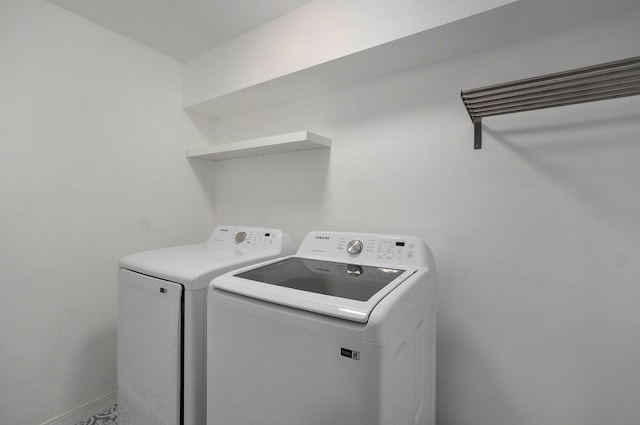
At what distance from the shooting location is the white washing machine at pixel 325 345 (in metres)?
0.77

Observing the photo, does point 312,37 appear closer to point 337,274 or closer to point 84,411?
point 337,274

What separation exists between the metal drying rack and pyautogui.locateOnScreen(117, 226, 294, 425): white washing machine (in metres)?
1.28

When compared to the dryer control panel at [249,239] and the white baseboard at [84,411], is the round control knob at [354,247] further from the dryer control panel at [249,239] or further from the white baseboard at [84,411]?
the white baseboard at [84,411]

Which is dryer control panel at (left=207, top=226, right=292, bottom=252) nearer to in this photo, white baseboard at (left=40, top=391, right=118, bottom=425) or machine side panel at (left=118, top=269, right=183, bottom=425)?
machine side panel at (left=118, top=269, right=183, bottom=425)

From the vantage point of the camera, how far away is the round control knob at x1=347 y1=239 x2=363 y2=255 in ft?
4.75

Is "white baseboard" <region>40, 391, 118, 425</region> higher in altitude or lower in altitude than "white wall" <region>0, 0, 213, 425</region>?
lower

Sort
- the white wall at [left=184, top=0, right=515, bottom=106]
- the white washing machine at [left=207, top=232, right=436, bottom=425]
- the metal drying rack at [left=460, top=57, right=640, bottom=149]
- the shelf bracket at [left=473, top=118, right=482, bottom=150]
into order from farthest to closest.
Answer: the shelf bracket at [left=473, top=118, right=482, bottom=150] → the white wall at [left=184, top=0, right=515, bottom=106] → the metal drying rack at [left=460, top=57, right=640, bottom=149] → the white washing machine at [left=207, top=232, right=436, bottom=425]

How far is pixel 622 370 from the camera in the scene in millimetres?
1147

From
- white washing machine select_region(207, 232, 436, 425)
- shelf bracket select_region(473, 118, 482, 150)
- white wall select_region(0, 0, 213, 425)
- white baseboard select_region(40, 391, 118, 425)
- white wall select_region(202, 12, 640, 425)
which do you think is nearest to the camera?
white washing machine select_region(207, 232, 436, 425)

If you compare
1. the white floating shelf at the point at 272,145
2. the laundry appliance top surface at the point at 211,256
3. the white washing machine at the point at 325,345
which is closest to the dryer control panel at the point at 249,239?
the laundry appliance top surface at the point at 211,256

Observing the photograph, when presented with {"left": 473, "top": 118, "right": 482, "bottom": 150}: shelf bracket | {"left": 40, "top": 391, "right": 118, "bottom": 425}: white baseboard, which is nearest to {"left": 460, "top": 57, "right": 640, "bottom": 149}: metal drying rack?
{"left": 473, "top": 118, "right": 482, "bottom": 150}: shelf bracket

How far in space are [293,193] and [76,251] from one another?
1.39m

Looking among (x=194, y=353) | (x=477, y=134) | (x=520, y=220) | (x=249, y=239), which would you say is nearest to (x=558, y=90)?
(x=477, y=134)

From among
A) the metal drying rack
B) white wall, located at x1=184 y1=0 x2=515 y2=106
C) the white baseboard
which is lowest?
the white baseboard
